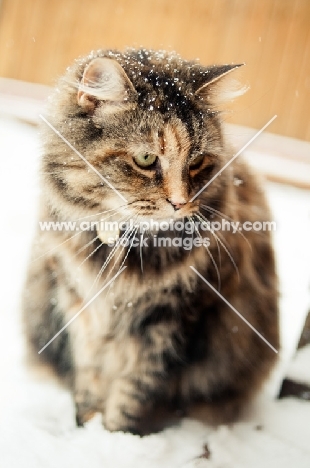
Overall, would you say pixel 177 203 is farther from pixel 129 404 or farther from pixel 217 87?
pixel 129 404

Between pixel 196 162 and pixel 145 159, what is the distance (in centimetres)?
10

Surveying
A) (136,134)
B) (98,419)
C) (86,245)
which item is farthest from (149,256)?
(98,419)

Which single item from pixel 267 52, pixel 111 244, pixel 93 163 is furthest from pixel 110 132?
pixel 267 52

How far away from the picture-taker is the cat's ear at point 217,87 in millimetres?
754

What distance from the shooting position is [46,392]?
2.95 ft

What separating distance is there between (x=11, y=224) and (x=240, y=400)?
598 mm

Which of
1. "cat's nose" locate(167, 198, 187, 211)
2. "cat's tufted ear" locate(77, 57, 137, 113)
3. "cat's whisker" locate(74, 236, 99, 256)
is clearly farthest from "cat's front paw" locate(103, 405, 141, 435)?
"cat's tufted ear" locate(77, 57, 137, 113)

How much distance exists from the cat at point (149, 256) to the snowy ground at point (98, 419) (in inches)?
1.1

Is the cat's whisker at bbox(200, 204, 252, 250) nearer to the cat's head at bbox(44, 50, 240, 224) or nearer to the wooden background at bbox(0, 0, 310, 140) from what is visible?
the cat's head at bbox(44, 50, 240, 224)

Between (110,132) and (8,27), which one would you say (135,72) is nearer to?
(110,132)

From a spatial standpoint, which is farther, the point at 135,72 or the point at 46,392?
the point at 46,392

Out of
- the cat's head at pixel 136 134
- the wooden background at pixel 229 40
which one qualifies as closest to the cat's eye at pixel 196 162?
the cat's head at pixel 136 134

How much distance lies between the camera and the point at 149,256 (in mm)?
848

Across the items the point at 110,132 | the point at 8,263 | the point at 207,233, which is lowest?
the point at 8,263
